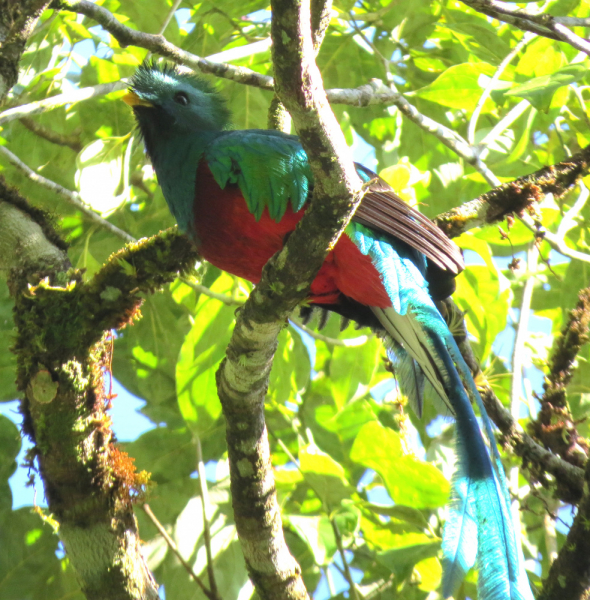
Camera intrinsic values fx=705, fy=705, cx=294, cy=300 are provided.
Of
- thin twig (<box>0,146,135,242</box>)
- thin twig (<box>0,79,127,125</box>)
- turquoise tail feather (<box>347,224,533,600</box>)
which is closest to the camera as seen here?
turquoise tail feather (<box>347,224,533,600</box>)

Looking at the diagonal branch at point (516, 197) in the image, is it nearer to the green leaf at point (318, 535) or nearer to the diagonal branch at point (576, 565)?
the diagonal branch at point (576, 565)

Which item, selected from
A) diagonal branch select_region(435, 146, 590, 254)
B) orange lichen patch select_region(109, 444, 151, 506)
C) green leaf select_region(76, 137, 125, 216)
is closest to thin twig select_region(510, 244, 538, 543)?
diagonal branch select_region(435, 146, 590, 254)

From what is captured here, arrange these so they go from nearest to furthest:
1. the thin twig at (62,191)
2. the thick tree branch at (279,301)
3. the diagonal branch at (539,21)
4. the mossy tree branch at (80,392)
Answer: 1. the thick tree branch at (279,301)
2. the mossy tree branch at (80,392)
3. the diagonal branch at (539,21)
4. the thin twig at (62,191)

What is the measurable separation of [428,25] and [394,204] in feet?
4.99

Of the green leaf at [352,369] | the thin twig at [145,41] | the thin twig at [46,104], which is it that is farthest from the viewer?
the green leaf at [352,369]

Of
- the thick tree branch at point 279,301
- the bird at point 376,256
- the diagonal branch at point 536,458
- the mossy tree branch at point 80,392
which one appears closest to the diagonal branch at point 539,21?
the bird at point 376,256

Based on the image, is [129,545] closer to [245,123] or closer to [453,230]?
[453,230]

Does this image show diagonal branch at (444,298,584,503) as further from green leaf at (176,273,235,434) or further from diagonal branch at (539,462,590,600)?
green leaf at (176,273,235,434)

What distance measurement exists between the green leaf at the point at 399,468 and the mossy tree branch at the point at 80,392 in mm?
806

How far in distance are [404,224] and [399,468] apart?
0.91 meters

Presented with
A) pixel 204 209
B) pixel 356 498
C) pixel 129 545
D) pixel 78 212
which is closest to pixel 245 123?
pixel 78 212

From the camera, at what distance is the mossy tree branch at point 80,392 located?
2.13 meters

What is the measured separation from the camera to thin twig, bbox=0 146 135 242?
2770 mm

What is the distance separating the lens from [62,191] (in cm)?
278
